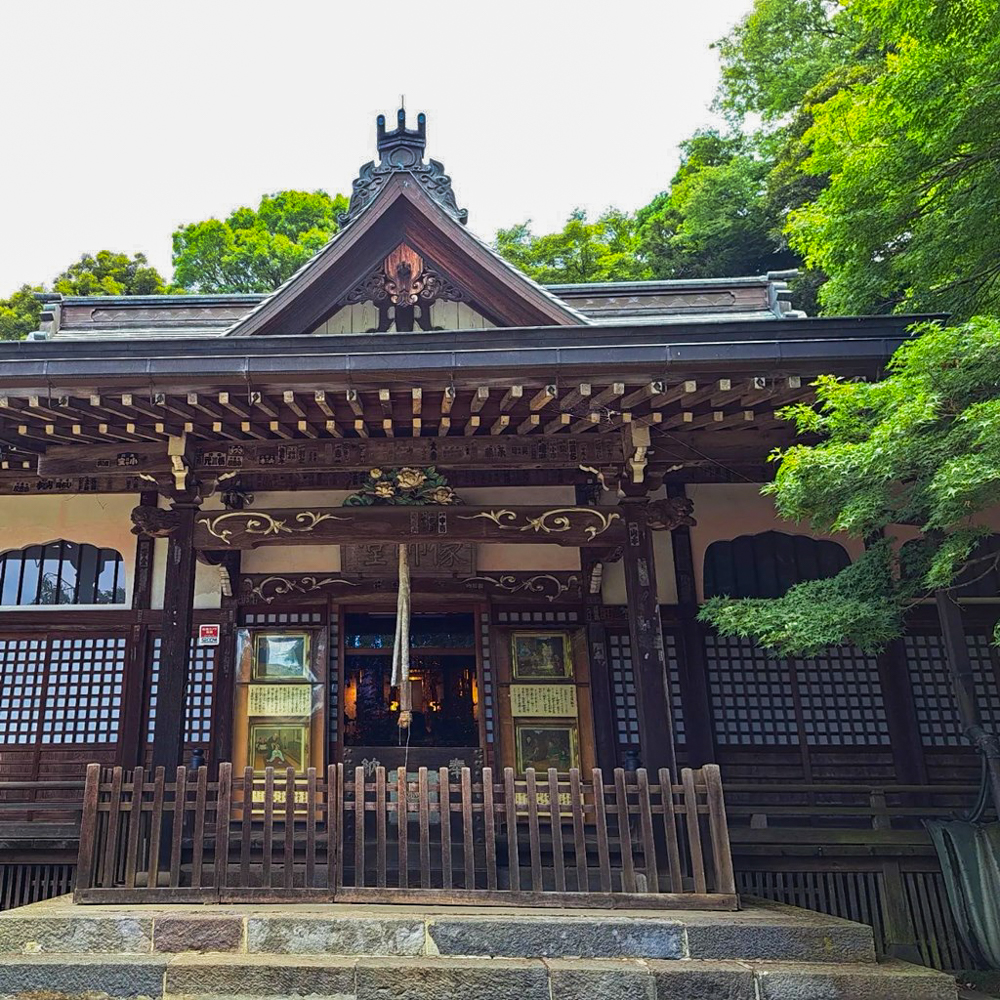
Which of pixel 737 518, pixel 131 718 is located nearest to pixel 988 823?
pixel 737 518

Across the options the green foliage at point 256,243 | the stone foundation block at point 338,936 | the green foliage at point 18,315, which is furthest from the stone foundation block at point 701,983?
the green foliage at point 256,243

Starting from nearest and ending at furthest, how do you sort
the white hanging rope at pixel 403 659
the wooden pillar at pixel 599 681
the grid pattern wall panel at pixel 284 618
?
1. the white hanging rope at pixel 403 659
2. the wooden pillar at pixel 599 681
3. the grid pattern wall panel at pixel 284 618

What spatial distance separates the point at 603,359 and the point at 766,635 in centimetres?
245

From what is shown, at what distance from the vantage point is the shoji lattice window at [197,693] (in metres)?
8.29

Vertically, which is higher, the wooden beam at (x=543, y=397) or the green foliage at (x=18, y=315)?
the green foliage at (x=18, y=315)

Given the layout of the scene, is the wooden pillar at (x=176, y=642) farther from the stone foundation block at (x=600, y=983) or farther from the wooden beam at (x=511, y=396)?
the stone foundation block at (x=600, y=983)

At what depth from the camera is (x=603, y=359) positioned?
5.93m

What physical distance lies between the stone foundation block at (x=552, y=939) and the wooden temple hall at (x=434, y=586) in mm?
796

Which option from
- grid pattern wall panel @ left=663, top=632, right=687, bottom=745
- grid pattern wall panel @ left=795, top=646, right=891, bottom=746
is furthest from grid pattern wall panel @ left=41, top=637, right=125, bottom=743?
grid pattern wall panel @ left=795, top=646, right=891, bottom=746

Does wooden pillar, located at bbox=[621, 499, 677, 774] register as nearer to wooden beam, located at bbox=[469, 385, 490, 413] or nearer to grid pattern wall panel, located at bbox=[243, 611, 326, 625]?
wooden beam, located at bbox=[469, 385, 490, 413]

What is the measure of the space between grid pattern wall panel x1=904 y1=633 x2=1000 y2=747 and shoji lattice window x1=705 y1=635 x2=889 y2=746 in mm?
406

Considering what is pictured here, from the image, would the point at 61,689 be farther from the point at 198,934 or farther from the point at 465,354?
the point at 465,354

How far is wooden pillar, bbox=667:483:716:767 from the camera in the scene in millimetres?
8023

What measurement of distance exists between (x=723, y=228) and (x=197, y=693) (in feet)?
58.8
